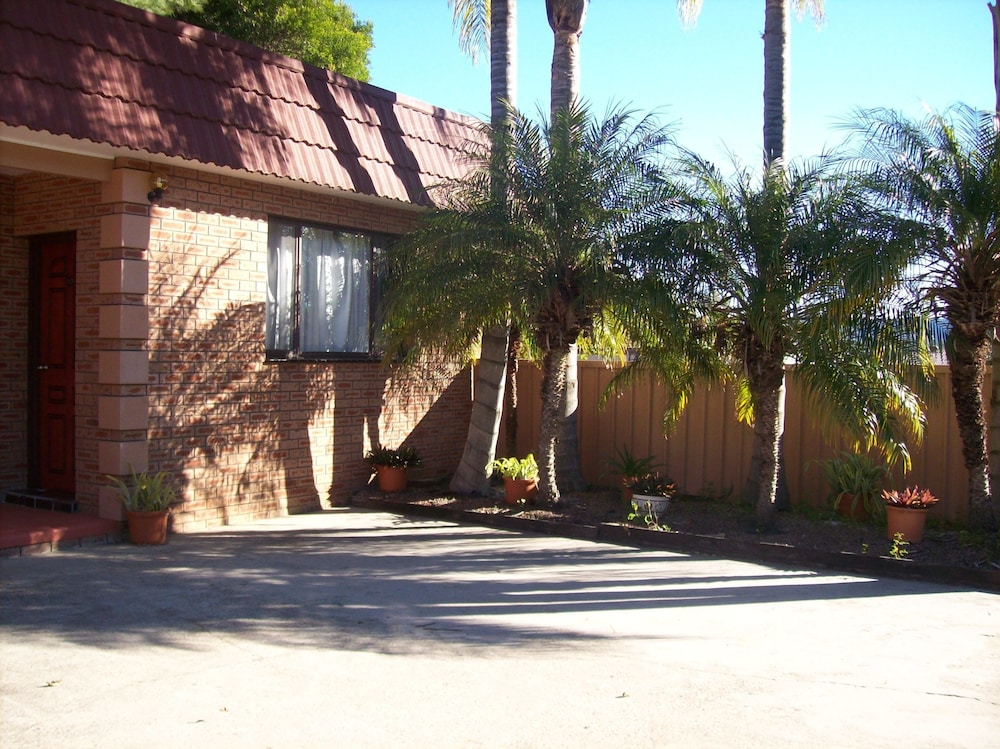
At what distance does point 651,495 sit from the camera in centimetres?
1018

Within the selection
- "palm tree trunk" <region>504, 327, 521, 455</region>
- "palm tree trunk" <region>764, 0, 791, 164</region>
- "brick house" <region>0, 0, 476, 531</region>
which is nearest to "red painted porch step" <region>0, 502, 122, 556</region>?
"brick house" <region>0, 0, 476, 531</region>

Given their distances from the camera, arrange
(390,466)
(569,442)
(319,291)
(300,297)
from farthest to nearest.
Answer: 1. (569,442)
2. (390,466)
3. (319,291)
4. (300,297)

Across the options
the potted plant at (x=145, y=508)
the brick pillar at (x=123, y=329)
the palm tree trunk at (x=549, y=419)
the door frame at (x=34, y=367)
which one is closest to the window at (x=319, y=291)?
the brick pillar at (x=123, y=329)

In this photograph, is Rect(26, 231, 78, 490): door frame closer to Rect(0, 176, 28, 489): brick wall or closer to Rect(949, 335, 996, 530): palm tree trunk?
Rect(0, 176, 28, 489): brick wall

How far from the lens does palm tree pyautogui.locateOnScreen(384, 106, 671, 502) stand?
9555mm

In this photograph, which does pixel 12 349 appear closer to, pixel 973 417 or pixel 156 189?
pixel 156 189

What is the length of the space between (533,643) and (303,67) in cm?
723

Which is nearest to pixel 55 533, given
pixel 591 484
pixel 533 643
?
pixel 533 643

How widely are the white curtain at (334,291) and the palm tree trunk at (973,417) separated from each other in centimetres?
658

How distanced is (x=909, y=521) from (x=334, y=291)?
6681 mm

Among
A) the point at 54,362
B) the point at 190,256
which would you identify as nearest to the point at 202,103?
the point at 190,256

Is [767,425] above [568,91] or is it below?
below

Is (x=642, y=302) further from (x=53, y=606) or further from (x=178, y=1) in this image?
(x=178, y=1)

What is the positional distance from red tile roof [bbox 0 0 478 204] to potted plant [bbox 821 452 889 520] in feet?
18.7
